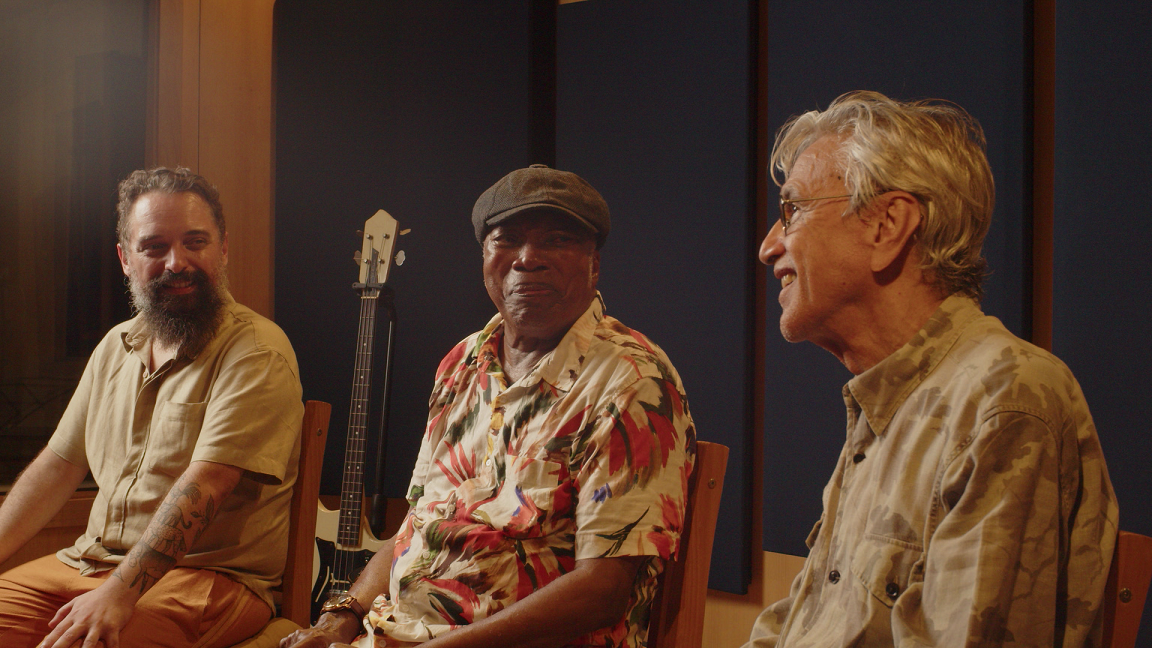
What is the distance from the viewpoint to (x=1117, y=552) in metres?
0.98

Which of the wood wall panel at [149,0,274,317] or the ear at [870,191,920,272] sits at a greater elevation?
the wood wall panel at [149,0,274,317]

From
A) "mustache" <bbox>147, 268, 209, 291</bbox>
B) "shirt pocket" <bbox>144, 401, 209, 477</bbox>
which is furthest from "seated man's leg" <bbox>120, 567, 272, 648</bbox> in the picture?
"mustache" <bbox>147, 268, 209, 291</bbox>

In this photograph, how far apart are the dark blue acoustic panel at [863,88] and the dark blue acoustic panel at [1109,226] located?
5.4 inches

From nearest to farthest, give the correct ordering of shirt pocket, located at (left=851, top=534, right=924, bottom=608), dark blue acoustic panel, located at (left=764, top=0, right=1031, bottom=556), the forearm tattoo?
shirt pocket, located at (left=851, top=534, right=924, bottom=608) → the forearm tattoo → dark blue acoustic panel, located at (left=764, top=0, right=1031, bottom=556)

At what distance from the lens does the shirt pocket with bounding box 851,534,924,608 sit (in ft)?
3.27

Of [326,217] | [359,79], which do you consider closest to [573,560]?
[326,217]

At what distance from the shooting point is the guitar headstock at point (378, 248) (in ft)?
9.33

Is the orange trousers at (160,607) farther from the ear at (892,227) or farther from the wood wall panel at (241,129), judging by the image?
the ear at (892,227)

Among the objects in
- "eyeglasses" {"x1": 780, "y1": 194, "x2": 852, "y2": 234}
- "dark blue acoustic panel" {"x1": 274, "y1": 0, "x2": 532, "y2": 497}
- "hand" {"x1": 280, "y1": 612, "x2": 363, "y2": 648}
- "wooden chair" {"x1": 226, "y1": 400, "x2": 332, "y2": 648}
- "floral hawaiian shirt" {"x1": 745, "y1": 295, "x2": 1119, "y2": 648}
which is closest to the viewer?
"floral hawaiian shirt" {"x1": 745, "y1": 295, "x2": 1119, "y2": 648}

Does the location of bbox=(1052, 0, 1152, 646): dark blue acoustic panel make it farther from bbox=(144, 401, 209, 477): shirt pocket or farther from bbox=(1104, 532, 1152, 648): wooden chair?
bbox=(144, 401, 209, 477): shirt pocket

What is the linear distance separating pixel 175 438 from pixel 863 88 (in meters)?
2.32

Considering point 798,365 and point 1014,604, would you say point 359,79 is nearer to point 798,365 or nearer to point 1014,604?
point 798,365

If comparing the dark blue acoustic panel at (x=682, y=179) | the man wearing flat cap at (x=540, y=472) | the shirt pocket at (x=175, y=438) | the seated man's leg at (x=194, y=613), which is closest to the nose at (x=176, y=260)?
the shirt pocket at (x=175, y=438)

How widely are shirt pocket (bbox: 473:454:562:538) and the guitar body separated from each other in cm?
134
